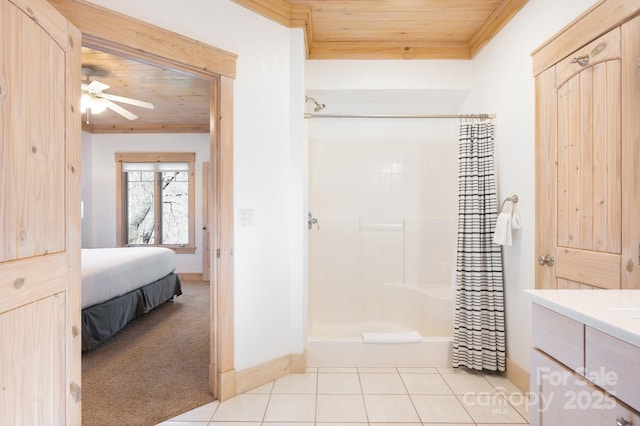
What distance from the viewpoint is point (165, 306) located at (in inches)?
159

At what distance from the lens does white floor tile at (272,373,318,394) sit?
7.06 ft

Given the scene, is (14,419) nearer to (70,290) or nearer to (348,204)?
(70,290)

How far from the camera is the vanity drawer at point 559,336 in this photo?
0.92 meters

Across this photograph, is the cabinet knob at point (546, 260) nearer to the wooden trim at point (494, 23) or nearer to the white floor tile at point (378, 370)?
the white floor tile at point (378, 370)

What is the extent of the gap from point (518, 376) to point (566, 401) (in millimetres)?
1475

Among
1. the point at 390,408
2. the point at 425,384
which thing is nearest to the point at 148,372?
the point at 390,408

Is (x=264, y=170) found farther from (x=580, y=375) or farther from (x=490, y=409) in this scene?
(x=490, y=409)

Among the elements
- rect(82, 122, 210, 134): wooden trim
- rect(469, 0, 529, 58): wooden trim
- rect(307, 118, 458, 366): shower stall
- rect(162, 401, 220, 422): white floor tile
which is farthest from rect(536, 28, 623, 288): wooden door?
rect(82, 122, 210, 134): wooden trim

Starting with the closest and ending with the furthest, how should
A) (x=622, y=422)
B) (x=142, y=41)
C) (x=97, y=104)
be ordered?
(x=622, y=422) → (x=142, y=41) → (x=97, y=104)

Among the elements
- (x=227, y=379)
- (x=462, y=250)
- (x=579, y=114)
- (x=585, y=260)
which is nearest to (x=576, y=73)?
(x=579, y=114)

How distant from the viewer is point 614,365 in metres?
0.81

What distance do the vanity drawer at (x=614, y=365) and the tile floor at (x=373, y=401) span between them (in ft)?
3.97

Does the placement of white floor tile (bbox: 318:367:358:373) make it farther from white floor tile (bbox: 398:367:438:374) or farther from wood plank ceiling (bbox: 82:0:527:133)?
wood plank ceiling (bbox: 82:0:527:133)

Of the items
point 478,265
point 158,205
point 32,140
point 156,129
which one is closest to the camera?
point 32,140
